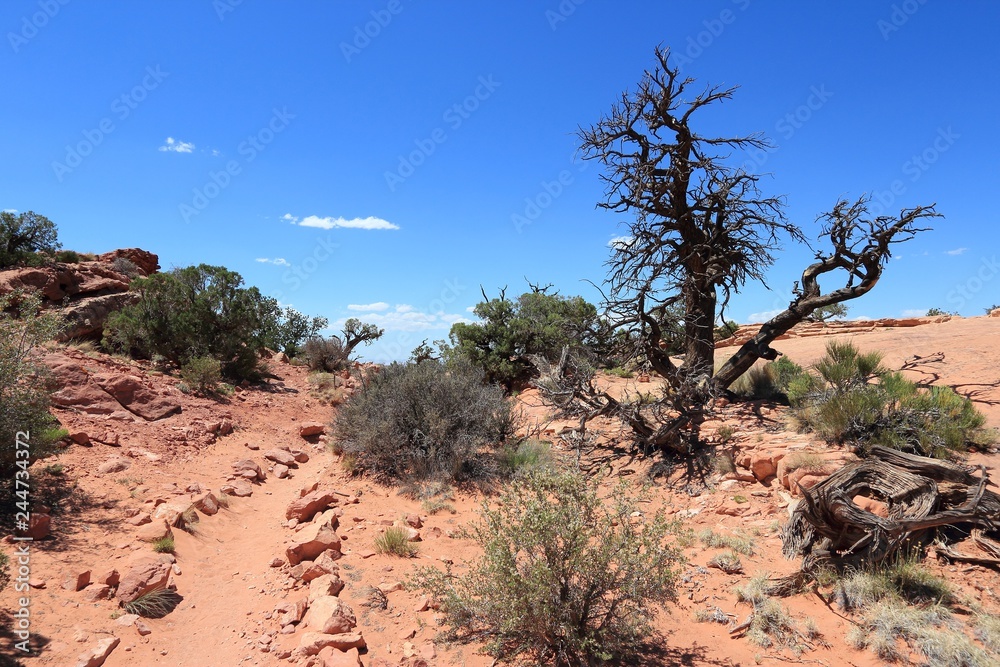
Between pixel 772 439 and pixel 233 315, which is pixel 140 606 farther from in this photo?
pixel 233 315

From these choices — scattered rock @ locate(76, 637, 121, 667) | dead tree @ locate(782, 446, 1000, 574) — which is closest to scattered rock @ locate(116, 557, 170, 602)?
scattered rock @ locate(76, 637, 121, 667)

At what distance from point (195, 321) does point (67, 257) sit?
11171mm

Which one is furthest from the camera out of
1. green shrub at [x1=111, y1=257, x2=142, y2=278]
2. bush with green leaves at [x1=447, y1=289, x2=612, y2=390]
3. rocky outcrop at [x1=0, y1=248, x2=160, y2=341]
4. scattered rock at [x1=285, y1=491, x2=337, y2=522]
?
green shrub at [x1=111, y1=257, x2=142, y2=278]

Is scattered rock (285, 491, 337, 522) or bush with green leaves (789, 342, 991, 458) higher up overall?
bush with green leaves (789, 342, 991, 458)

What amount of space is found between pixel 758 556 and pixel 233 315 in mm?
14812

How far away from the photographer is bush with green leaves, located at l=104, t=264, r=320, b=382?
46.2ft

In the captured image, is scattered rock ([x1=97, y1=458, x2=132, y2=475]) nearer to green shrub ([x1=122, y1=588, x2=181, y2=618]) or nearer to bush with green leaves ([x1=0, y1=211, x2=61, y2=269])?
green shrub ([x1=122, y1=588, x2=181, y2=618])

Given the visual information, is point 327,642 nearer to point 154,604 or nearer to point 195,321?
point 154,604

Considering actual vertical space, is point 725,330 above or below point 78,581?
above

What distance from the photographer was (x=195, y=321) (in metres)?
14.4

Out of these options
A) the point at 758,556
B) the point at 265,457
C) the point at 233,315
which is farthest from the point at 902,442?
the point at 233,315

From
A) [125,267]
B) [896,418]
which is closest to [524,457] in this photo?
[896,418]

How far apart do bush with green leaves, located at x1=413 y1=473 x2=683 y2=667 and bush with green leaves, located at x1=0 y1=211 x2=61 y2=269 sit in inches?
884

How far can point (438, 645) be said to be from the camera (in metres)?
4.07
